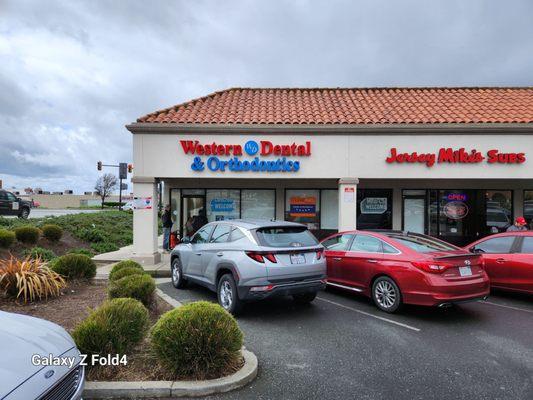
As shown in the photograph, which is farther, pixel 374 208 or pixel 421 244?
pixel 374 208

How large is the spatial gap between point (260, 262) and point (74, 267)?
15.0 feet

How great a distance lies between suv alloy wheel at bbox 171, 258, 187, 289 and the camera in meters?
8.26

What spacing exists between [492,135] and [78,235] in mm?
17120

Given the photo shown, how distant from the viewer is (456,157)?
11219mm

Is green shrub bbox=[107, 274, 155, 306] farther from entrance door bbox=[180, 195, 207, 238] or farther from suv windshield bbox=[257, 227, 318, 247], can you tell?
entrance door bbox=[180, 195, 207, 238]

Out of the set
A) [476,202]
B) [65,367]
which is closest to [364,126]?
[476,202]

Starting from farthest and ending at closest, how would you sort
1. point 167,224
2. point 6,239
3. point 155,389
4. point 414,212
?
point 414,212
point 167,224
point 6,239
point 155,389

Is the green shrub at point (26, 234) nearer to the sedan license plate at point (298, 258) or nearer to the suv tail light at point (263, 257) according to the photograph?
the suv tail light at point (263, 257)

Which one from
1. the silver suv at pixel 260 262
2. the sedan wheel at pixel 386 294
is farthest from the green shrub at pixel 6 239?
the sedan wheel at pixel 386 294

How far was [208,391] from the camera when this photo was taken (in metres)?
3.54

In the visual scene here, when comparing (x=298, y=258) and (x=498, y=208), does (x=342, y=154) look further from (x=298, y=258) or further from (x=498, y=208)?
(x=498, y=208)

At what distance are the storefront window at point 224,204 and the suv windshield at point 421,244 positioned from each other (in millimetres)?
8146

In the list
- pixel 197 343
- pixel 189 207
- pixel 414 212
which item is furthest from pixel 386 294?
pixel 189 207

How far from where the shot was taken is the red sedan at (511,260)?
23.0 feet
